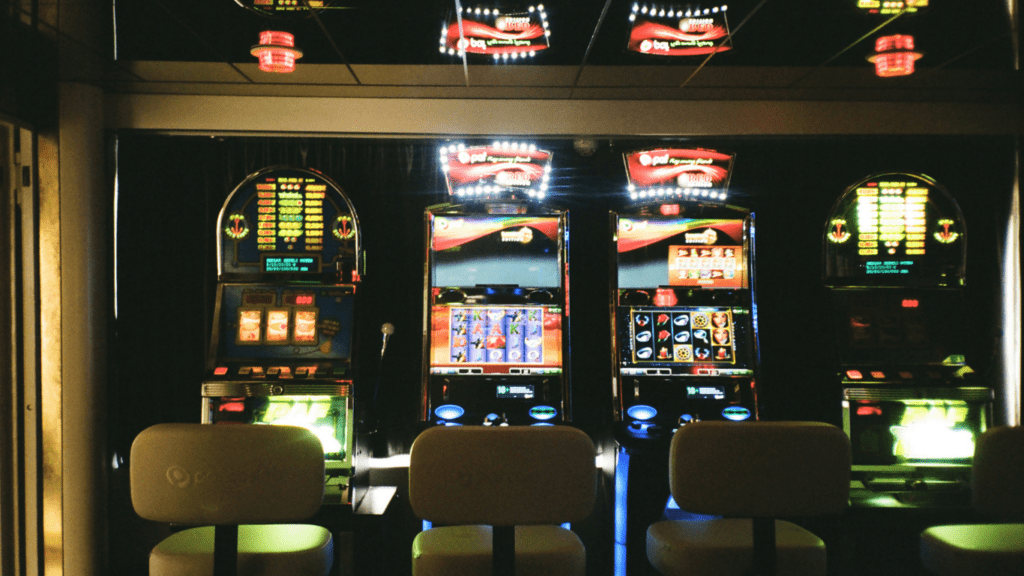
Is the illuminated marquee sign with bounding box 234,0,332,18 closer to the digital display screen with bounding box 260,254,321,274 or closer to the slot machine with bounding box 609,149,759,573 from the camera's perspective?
the digital display screen with bounding box 260,254,321,274

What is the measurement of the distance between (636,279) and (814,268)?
1.57 metres

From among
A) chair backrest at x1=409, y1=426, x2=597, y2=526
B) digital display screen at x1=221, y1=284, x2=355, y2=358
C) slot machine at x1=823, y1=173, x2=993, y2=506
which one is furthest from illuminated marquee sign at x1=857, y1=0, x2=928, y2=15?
digital display screen at x1=221, y1=284, x2=355, y2=358

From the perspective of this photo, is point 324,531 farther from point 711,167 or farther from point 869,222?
point 869,222

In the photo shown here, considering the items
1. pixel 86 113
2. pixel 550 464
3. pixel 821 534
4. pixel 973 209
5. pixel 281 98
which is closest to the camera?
pixel 550 464

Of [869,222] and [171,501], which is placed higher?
[869,222]

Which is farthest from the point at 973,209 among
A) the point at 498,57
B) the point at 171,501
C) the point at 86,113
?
the point at 86,113

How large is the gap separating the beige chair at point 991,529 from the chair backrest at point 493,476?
1356 millimetres

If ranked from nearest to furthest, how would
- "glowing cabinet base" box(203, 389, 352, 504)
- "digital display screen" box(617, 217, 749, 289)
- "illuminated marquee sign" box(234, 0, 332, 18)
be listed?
"illuminated marquee sign" box(234, 0, 332, 18), "glowing cabinet base" box(203, 389, 352, 504), "digital display screen" box(617, 217, 749, 289)

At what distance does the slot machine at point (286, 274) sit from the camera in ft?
11.2

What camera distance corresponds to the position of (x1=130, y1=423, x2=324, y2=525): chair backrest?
190 centimetres

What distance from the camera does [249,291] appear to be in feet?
11.3

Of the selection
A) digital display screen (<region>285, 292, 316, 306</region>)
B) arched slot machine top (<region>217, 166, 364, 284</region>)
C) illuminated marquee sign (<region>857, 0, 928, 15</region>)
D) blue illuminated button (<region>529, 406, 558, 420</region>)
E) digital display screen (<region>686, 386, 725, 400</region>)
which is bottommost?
blue illuminated button (<region>529, 406, 558, 420</region>)

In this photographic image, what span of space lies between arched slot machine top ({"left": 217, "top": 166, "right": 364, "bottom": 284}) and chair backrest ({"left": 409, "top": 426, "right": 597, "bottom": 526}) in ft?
5.90

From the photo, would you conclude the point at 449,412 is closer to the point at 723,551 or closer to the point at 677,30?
the point at 723,551
